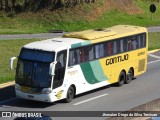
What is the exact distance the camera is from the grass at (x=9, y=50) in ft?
99.2

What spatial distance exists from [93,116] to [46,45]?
408 cm

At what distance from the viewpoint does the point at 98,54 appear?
2697 cm

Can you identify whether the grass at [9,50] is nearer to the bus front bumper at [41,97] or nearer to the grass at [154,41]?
the grass at [154,41]

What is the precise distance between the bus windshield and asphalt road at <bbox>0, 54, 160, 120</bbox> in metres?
1.17

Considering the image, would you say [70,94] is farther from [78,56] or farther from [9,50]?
[9,50]

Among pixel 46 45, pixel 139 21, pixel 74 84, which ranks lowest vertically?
pixel 139 21

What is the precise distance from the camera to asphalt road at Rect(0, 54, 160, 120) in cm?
2408

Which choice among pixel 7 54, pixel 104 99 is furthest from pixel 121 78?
pixel 7 54

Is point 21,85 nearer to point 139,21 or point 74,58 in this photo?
point 74,58

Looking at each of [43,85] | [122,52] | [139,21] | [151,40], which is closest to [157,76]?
[122,52]

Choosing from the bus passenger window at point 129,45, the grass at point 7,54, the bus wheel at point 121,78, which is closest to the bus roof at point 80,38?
the bus passenger window at point 129,45

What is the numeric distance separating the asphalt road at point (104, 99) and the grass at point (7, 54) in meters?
2.20

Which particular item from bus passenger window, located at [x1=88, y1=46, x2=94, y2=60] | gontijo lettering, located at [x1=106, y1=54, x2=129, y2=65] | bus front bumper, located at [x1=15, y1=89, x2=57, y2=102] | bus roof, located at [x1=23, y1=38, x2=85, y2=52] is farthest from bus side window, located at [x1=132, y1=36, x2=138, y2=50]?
bus front bumper, located at [x1=15, y1=89, x2=57, y2=102]

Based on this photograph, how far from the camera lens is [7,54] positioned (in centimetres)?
3697
